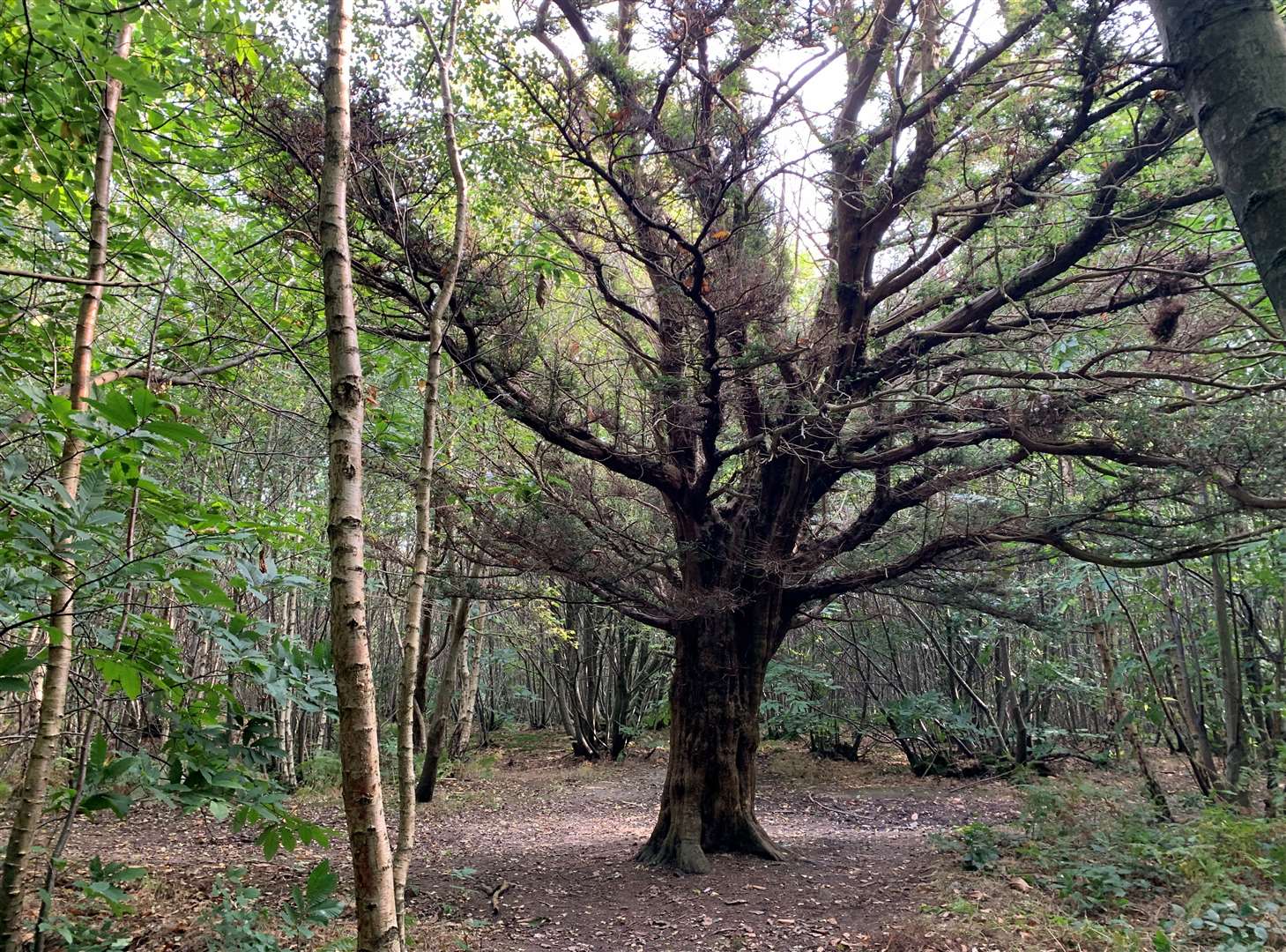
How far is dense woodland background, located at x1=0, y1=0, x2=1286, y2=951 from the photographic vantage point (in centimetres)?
197

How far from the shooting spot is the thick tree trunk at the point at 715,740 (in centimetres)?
634

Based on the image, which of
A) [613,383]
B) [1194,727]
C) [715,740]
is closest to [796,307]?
[613,383]

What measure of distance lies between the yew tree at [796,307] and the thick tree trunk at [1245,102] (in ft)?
8.88

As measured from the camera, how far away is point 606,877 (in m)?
6.09

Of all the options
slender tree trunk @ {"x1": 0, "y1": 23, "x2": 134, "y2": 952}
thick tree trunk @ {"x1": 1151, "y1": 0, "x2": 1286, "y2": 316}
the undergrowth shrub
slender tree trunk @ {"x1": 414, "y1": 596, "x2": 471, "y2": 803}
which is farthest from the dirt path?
thick tree trunk @ {"x1": 1151, "y1": 0, "x2": 1286, "y2": 316}

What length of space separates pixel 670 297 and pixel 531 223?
1.15 m

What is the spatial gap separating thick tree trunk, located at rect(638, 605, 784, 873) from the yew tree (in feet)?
0.09

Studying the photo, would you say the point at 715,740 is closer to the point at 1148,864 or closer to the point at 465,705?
the point at 1148,864

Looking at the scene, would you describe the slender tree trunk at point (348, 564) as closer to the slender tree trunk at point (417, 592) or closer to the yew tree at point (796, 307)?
the slender tree trunk at point (417, 592)

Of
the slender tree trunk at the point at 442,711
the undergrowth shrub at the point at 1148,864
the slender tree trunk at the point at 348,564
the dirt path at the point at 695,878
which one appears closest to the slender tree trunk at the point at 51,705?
the slender tree trunk at the point at 348,564

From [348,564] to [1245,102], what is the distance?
1941 mm

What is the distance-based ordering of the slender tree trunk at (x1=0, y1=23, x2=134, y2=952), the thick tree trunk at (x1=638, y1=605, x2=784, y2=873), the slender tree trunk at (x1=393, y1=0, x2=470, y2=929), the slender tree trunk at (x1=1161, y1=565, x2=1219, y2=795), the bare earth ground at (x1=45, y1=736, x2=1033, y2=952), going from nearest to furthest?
the slender tree trunk at (x1=0, y1=23, x2=134, y2=952), the slender tree trunk at (x1=393, y1=0, x2=470, y2=929), the bare earth ground at (x1=45, y1=736, x2=1033, y2=952), the thick tree trunk at (x1=638, y1=605, x2=784, y2=873), the slender tree trunk at (x1=1161, y1=565, x2=1219, y2=795)

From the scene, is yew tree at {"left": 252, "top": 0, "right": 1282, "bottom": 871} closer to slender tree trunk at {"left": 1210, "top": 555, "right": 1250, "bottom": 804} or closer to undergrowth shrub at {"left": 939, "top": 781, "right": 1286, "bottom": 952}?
slender tree trunk at {"left": 1210, "top": 555, "right": 1250, "bottom": 804}

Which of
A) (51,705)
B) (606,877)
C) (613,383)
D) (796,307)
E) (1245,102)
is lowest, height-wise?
(606,877)
